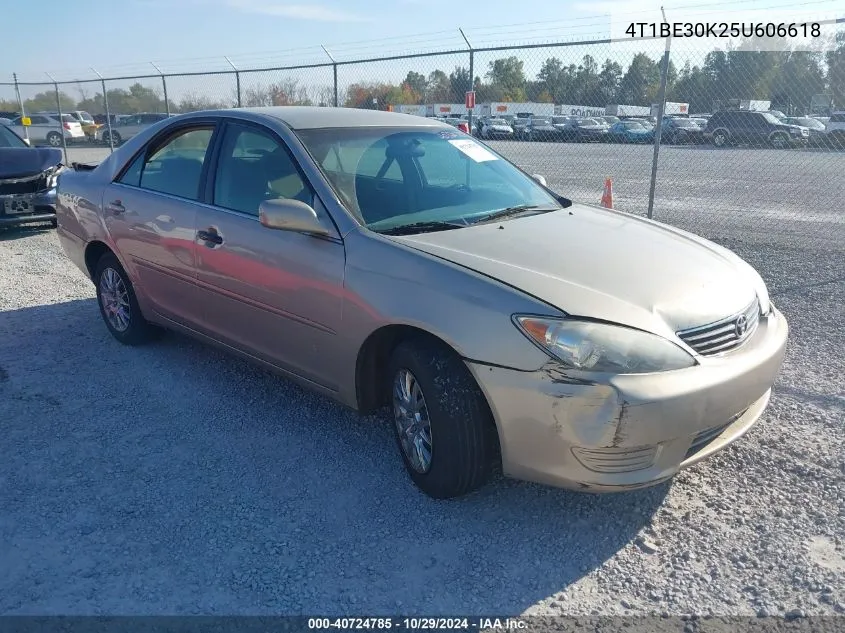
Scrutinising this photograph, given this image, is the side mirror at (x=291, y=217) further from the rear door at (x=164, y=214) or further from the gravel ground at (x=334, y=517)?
the gravel ground at (x=334, y=517)

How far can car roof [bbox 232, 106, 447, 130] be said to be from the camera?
407 centimetres

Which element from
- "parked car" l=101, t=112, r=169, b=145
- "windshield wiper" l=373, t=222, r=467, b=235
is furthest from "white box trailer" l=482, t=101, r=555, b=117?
"parked car" l=101, t=112, r=169, b=145

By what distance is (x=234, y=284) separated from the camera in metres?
3.97

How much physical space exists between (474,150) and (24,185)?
7380 mm

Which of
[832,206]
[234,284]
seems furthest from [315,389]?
[832,206]

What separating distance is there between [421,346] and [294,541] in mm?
977

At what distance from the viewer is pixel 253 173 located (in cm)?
405

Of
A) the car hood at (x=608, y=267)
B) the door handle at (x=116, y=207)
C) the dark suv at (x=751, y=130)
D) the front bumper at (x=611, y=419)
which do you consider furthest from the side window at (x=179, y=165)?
the dark suv at (x=751, y=130)

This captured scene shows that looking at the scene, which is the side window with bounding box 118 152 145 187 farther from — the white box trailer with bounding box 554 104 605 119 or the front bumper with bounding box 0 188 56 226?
the white box trailer with bounding box 554 104 605 119

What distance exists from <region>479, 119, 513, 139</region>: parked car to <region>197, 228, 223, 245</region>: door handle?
655 inches

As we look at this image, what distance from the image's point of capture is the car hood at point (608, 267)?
9.32 ft

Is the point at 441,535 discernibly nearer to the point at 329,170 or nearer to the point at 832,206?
the point at 329,170

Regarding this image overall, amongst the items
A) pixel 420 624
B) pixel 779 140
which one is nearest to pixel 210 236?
pixel 420 624

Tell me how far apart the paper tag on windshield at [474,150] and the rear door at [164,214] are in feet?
5.06
